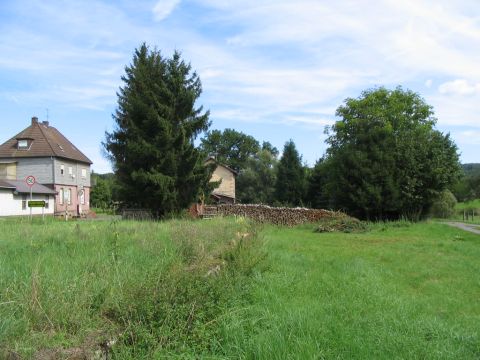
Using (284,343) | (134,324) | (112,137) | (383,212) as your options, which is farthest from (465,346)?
(383,212)

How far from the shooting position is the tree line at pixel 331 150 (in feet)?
83.1

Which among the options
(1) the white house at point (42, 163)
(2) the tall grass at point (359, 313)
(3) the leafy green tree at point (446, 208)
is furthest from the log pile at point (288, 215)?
(1) the white house at point (42, 163)

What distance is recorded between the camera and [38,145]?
158 ft

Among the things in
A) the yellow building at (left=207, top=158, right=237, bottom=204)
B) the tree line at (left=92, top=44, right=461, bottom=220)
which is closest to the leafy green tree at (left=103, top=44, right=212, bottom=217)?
the tree line at (left=92, top=44, right=461, bottom=220)

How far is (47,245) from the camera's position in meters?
8.26

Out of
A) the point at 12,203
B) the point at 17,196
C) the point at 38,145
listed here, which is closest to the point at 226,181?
the point at 38,145

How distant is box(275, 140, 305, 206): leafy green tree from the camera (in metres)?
60.0

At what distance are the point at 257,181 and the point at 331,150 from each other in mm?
23958

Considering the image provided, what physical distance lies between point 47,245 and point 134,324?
4.80m

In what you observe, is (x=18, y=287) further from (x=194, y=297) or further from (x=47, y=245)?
(x=47, y=245)

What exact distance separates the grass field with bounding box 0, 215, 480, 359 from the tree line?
1686 cm

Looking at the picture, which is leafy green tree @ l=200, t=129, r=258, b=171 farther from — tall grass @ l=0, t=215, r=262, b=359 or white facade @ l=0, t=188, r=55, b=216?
tall grass @ l=0, t=215, r=262, b=359

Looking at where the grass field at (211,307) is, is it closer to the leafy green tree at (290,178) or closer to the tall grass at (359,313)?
the tall grass at (359,313)

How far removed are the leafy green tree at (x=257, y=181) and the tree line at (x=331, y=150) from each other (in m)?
15.5
